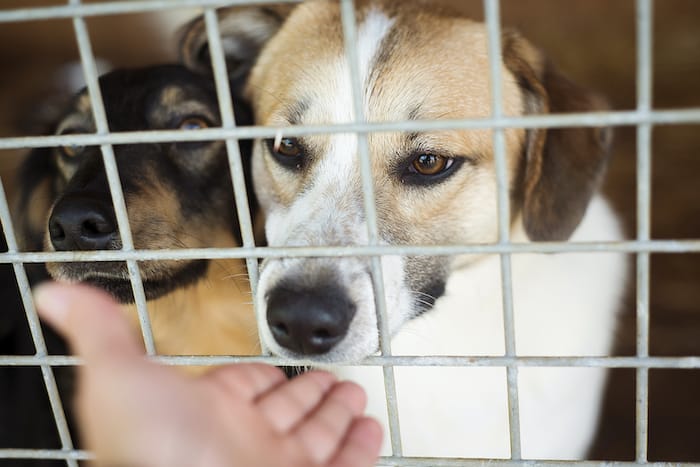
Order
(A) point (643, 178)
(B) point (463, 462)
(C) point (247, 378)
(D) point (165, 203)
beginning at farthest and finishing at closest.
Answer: (D) point (165, 203) → (B) point (463, 462) → (C) point (247, 378) → (A) point (643, 178)

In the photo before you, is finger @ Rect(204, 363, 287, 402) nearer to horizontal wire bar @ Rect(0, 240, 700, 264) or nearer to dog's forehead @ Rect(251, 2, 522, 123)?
horizontal wire bar @ Rect(0, 240, 700, 264)

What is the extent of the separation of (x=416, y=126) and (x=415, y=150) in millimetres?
615

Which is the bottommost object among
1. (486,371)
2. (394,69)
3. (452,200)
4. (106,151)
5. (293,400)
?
(293,400)

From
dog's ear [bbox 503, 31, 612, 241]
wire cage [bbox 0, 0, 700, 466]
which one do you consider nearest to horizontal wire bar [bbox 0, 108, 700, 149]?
wire cage [bbox 0, 0, 700, 466]

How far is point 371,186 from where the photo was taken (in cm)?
106

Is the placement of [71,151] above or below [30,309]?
above

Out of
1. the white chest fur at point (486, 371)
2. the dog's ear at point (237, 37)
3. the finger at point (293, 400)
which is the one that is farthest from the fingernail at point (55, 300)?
the dog's ear at point (237, 37)

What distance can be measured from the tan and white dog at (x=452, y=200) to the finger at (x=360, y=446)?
1.20 ft

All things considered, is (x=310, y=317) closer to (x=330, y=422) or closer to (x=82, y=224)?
(x=330, y=422)

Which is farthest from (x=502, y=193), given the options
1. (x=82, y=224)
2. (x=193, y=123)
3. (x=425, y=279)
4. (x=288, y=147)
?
(x=193, y=123)

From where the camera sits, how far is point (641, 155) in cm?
96

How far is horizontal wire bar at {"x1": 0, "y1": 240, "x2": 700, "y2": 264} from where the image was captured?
3.27 ft

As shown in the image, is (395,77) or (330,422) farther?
(395,77)

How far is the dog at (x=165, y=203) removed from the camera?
66.1 inches
